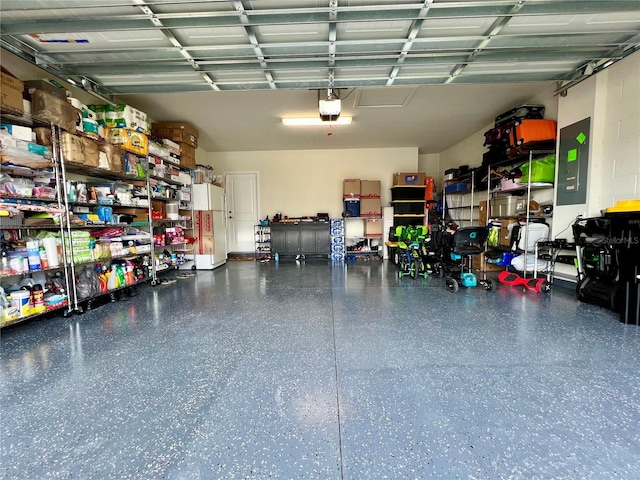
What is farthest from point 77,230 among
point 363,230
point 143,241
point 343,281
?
point 363,230

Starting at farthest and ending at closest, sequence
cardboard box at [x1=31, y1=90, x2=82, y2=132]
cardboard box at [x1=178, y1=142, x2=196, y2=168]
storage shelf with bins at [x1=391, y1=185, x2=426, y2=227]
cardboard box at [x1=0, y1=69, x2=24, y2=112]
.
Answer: storage shelf with bins at [x1=391, y1=185, x2=426, y2=227] < cardboard box at [x1=178, y1=142, x2=196, y2=168] < cardboard box at [x1=31, y1=90, x2=82, y2=132] < cardboard box at [x1=0, y1=69, x2=24, y2=112]

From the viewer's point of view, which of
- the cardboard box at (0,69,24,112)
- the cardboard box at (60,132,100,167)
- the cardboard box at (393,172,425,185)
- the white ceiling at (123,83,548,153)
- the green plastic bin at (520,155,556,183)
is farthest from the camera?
the cardboard box at (393,172,425,185)

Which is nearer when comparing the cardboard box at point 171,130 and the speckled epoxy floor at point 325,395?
the speckled epoxy floor at point 325,395

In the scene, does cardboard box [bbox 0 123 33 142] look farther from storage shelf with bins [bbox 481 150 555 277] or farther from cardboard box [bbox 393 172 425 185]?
cardboard box [bbox 393 172 425 185]

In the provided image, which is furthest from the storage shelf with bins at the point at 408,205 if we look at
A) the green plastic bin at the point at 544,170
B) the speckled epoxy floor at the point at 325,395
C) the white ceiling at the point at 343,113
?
the speckled epoxy floor at the point at 325,395

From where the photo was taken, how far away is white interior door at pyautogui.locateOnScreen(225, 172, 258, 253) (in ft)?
25.2

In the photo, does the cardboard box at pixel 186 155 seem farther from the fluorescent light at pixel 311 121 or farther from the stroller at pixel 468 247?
the stroller at pixel 468 247

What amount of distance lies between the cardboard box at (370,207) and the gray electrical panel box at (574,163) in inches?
149

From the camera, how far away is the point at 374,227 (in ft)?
23.8

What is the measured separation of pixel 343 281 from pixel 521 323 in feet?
8.17

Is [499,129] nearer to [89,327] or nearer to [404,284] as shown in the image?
[404,284]

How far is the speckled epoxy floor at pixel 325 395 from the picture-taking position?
1127 mm

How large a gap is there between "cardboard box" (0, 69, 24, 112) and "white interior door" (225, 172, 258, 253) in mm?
5251

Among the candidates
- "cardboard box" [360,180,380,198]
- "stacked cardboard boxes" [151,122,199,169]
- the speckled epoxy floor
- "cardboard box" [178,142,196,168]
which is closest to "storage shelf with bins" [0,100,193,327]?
the speckled epoxy floor
